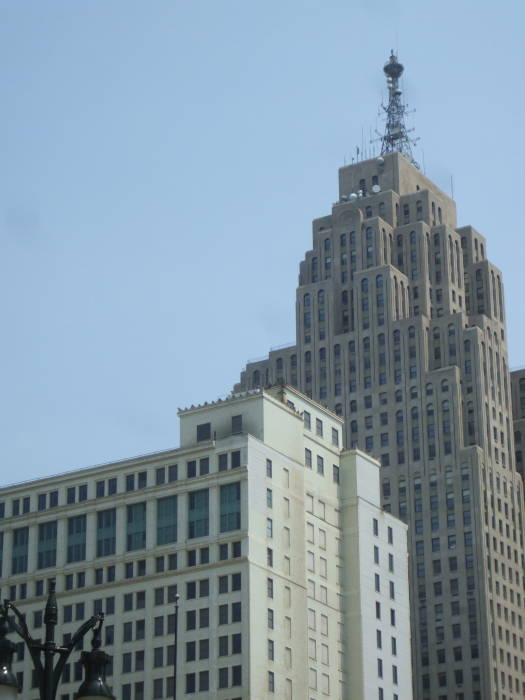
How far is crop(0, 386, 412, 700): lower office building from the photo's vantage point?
513 ft

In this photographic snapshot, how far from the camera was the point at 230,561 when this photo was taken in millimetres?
157750

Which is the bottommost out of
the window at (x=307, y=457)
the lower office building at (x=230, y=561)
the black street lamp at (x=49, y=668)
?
the black street lamp at (x=49, y=668)

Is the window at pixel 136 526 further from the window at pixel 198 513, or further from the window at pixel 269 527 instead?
the window at pixel 269 527

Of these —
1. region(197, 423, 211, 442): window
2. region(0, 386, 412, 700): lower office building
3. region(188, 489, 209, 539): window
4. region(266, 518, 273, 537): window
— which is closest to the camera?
region(0, 386, 412, 700): lower office building

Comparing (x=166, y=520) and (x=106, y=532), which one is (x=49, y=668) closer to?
(x=166, y=520)

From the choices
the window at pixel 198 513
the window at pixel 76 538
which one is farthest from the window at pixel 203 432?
the window at pixel 76 538

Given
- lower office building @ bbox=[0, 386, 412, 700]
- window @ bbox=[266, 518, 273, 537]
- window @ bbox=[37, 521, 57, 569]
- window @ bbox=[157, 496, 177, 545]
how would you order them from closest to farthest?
lower office building @ bbox=[0, 386, 412, 700], window @ bbox=[266, 518, 273, 537], window @ bbox=[157, 496, 177, 545], window @ bbox=[37, 521, 57, 569]

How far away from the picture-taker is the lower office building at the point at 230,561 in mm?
156375

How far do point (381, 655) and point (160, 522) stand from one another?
103 ft

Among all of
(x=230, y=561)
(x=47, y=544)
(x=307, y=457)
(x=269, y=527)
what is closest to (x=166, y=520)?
(x=230, y=561)

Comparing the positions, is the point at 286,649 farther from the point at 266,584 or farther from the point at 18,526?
the point at 18,526

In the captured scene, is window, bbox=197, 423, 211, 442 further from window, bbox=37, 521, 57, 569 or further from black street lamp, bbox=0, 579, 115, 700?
black street lamp, bbox=0, 579, 115, 700

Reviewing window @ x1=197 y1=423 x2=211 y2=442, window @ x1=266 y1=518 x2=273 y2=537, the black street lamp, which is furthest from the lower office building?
the black street lamp

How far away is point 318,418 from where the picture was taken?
7111 inches
